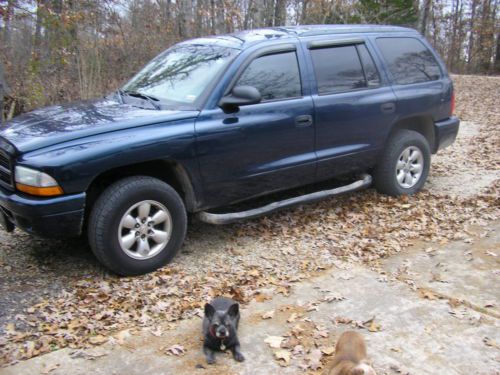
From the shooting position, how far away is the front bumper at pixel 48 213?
3.90m

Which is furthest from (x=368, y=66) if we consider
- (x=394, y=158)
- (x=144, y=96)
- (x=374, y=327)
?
(x=374, y=327)

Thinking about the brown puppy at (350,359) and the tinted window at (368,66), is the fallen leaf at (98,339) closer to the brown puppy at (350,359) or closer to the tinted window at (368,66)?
the brown puppy at (350,359)

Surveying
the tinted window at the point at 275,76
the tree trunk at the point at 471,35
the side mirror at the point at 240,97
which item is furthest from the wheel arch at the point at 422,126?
the tree trunk at the point at 471,35

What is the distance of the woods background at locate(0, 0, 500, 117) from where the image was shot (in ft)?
31.7

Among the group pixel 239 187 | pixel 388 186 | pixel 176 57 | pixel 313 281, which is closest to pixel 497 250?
pixel 388 186

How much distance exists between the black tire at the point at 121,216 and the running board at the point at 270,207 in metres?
0.37

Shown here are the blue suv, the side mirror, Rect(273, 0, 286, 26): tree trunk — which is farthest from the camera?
Rect(273, 0, 286, 26): tree trunk

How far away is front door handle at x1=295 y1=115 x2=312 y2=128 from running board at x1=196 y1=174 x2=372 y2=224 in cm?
79

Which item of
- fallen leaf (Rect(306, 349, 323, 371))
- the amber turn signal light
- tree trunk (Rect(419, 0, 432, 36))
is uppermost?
tree trunk (Rect(419, 0, 432, 36))

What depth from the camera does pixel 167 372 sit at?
10.8 ft

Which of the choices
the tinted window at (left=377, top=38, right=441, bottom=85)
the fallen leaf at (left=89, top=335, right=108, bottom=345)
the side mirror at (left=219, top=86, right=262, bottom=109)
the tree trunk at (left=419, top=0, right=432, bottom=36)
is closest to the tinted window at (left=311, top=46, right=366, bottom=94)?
the tinted window at (left=377, top=38, right=441, bottom=85)

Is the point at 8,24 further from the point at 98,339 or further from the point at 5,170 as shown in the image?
the point at 98,339

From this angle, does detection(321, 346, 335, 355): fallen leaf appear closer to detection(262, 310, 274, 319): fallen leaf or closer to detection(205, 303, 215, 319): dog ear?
detection(262, 310, 274, 319): fallen leaf

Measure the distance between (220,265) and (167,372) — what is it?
1.57 meters
